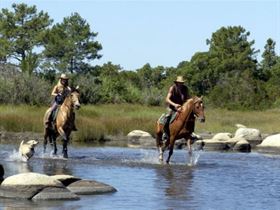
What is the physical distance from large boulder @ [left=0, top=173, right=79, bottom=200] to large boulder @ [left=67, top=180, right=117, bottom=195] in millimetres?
650

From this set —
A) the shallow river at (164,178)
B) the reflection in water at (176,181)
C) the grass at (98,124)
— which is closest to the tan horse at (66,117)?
the shallow river at (164,178)

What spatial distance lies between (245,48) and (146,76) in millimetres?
18313

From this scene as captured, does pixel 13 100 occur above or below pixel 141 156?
above

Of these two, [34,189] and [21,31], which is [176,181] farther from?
[21,31]

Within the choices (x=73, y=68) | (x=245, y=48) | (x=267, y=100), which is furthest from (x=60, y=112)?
(x=245, y=48)

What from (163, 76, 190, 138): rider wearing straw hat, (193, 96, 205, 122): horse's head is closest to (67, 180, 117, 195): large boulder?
(193, 96, 205, 122): horse's head

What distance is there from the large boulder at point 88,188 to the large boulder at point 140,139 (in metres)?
19.1

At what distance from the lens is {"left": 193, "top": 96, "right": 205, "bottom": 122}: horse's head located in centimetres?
2167

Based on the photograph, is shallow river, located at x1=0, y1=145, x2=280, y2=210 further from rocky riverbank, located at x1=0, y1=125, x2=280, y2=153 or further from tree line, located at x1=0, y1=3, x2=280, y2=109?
tree line, located at x1=0, y1=3, x2=280, y2=109

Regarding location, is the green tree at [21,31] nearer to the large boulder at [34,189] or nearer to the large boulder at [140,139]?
the large boulder at [140,139]

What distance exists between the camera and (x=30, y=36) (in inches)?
3703

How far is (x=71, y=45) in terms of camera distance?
93.0 metres

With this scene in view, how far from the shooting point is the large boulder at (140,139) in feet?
114

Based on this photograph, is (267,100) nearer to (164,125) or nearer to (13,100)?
(13,100)
